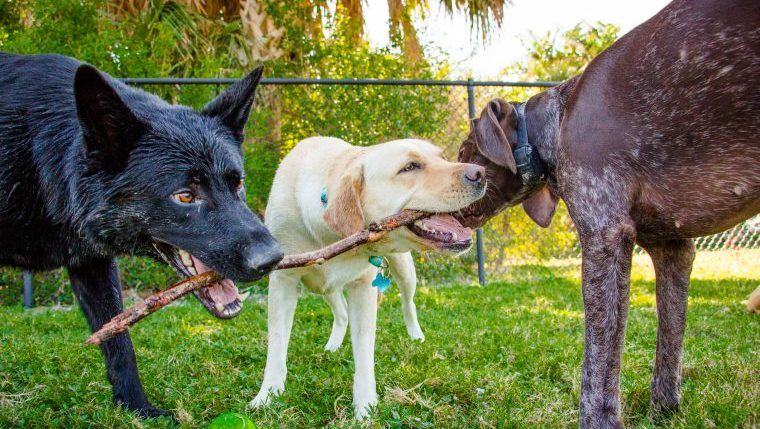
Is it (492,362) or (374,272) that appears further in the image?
(492,362)

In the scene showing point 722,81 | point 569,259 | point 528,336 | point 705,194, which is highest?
point 722,81

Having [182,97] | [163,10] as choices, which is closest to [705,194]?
[182,97]

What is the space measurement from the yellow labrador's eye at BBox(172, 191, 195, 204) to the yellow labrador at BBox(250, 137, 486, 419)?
77 cm

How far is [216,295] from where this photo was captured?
8.34 feet

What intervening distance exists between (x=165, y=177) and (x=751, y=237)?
30.8ft

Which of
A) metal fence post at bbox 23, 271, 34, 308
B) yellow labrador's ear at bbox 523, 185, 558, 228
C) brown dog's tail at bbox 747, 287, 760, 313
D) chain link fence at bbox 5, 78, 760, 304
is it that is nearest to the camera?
yellow labrador's ear at bbox 523, 185, 558, 228

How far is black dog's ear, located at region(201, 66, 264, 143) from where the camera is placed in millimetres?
2768

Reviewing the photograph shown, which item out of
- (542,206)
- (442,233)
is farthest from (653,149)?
(542,206)

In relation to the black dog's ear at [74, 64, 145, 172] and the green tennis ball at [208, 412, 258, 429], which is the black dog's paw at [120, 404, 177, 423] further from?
the black dog's ear at [74, 64, 145, 172]


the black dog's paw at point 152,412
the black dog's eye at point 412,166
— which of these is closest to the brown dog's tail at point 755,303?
the black dog's eye at point 412,166

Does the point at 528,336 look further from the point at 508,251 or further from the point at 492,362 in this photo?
the point at 508,251

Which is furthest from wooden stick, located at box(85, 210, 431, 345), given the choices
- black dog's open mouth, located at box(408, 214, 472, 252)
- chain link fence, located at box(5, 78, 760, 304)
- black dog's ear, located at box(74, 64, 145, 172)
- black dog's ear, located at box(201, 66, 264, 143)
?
chain link fence, located at box(5, 78, 760, 304)

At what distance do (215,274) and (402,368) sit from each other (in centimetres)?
139

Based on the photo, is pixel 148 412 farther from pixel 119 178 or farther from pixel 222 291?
pixel 119 178
